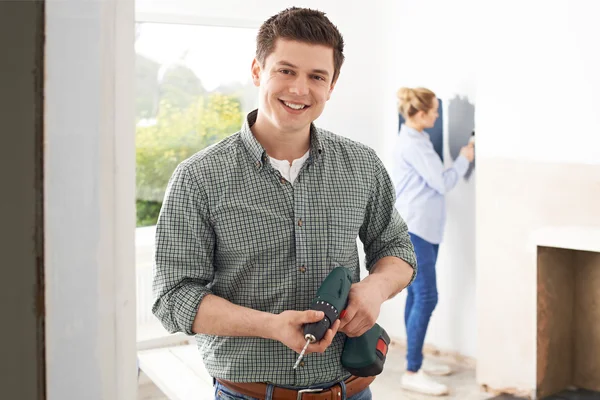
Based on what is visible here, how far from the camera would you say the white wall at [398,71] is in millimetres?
4035

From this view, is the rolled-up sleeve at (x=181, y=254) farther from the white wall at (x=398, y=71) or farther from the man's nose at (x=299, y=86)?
the white wall at (x=398, y=71)

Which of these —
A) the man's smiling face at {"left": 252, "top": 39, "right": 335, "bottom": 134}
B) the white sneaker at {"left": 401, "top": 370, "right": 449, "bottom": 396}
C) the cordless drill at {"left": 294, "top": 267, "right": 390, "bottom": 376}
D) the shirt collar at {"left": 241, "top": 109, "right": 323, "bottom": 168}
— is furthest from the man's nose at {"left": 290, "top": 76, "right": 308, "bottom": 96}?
the white sneaker at {"left": 401, "top": 370, "right": 449, "bottom": 396}

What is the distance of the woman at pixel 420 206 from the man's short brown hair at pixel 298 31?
7.97ft

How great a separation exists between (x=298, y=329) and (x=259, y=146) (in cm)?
41

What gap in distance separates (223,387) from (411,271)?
1.62ft

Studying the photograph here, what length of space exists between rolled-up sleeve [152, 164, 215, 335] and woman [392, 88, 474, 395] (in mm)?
2626

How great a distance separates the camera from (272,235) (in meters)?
1.28
